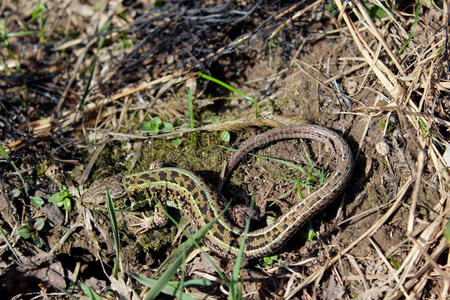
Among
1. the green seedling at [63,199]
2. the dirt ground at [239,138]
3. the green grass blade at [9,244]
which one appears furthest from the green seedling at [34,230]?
the green seedling at [63,199]

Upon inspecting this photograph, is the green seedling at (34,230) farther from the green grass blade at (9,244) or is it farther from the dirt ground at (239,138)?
the green grass blade at (9,244)

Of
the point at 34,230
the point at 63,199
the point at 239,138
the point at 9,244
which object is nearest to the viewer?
the point at 9,244

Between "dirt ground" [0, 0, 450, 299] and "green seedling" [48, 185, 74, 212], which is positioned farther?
"green seedling" [48, 185, 74, 212]

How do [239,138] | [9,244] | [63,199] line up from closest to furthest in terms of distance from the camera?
1. [9,244]
2. [63,199]
3. [239,138]

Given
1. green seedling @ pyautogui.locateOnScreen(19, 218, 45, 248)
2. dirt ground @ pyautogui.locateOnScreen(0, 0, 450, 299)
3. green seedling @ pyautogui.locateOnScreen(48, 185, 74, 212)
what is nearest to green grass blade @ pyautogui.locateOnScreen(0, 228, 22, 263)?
dirt ground @ pyautogui.locateOnScreen(0, 0, 450, 299)

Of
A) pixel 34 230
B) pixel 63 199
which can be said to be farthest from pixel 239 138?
pixel 34 230

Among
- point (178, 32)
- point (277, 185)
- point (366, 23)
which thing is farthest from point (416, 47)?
point (178, 32)

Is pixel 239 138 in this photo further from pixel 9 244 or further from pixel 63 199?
pixel 9 244

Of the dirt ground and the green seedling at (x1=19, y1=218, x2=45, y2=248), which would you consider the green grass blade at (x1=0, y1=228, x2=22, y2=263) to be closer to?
the dirt ground

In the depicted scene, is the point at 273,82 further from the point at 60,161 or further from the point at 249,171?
the point at 60,161
